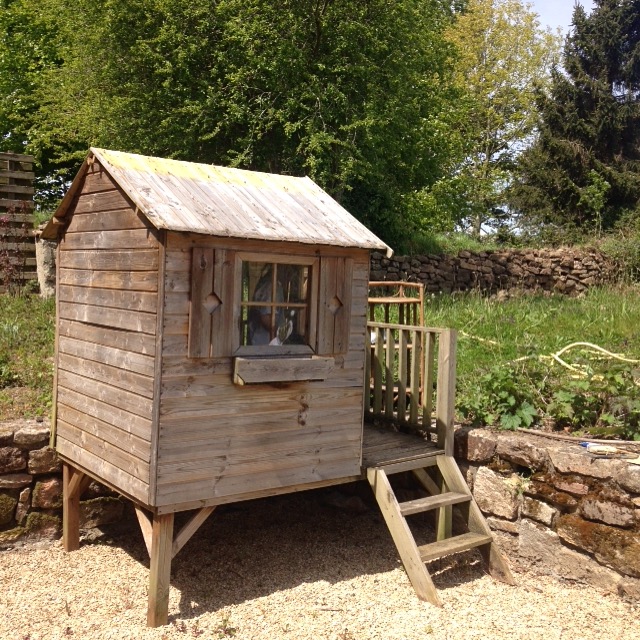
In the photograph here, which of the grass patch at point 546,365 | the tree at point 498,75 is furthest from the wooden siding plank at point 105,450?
the tree at point 498,75

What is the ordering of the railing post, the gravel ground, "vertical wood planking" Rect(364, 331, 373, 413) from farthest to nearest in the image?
"vertical wood planking" Rect(364, 331, 373, 413) → the railing post → the gravel ground

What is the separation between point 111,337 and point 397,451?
98.1 inches

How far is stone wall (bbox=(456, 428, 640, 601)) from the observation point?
199 inches

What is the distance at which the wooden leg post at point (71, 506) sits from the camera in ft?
18.2

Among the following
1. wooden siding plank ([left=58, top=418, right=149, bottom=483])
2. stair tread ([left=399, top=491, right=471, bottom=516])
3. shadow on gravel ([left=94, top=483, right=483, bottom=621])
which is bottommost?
shadow on gravel ([left=94, top=483, right=483, bottom=621])

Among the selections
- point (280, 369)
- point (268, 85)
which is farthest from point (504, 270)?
point (280, 369)

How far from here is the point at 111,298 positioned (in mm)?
4770

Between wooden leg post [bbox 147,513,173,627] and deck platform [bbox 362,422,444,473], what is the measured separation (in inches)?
64.1

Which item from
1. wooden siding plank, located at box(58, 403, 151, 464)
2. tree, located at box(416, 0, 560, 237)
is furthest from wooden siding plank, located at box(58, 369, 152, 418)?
tree, located at box(416, 0, 560, 237)

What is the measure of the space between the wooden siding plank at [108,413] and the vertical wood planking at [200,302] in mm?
559

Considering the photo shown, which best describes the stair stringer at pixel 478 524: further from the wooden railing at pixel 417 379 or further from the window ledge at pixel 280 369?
the window ledge at pixel 280 369

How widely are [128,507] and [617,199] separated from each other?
18824mm

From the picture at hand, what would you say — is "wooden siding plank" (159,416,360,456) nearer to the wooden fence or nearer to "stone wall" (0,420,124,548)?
"stone wall" (0,420,124,548)

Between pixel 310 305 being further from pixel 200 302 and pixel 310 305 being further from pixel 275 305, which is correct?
pixel 200 302
